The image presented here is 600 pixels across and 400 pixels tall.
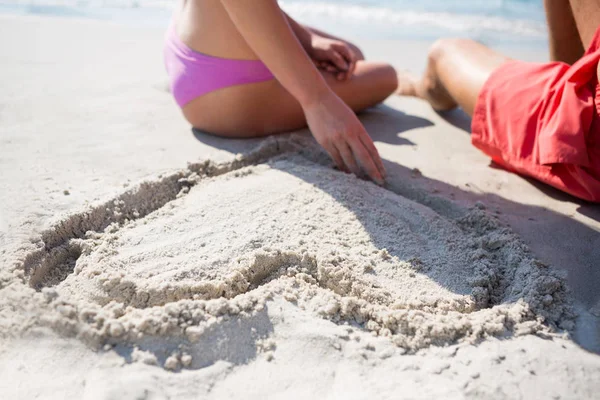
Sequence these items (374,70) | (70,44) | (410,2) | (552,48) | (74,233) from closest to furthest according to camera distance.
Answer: (74,233) < (552,48) < (374,70) < (70,44) < (410,2)

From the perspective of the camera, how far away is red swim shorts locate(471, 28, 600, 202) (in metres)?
1.66

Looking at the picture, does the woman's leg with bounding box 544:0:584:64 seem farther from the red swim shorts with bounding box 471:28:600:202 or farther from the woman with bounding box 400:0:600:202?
the red swim shorts with bounding box 471:28:600:202

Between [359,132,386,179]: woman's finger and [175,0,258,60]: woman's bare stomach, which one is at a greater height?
[175,0,258,60]: woman's bare stomach

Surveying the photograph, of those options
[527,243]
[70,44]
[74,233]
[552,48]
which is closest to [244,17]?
[74,233]

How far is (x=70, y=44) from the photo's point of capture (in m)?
3.39

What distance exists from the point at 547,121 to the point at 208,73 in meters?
1.29

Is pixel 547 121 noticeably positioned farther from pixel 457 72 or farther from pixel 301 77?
pixel 301 77

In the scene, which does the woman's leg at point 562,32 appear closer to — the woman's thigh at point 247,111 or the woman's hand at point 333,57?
the woman's hand at point 333,57

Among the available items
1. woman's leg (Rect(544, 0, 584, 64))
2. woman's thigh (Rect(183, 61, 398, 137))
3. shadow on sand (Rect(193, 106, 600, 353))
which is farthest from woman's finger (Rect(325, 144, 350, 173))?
woman's leg (Rect(544, 0, 584, 64))

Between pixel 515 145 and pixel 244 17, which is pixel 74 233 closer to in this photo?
pixel 244 17

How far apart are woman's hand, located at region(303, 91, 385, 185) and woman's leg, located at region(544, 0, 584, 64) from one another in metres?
1.02

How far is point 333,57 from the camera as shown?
2348mm

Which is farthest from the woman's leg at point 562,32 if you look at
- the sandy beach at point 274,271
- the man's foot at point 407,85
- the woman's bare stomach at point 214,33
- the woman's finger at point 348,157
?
the woman's bare stomach at point 214,33

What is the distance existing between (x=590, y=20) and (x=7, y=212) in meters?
2.00
